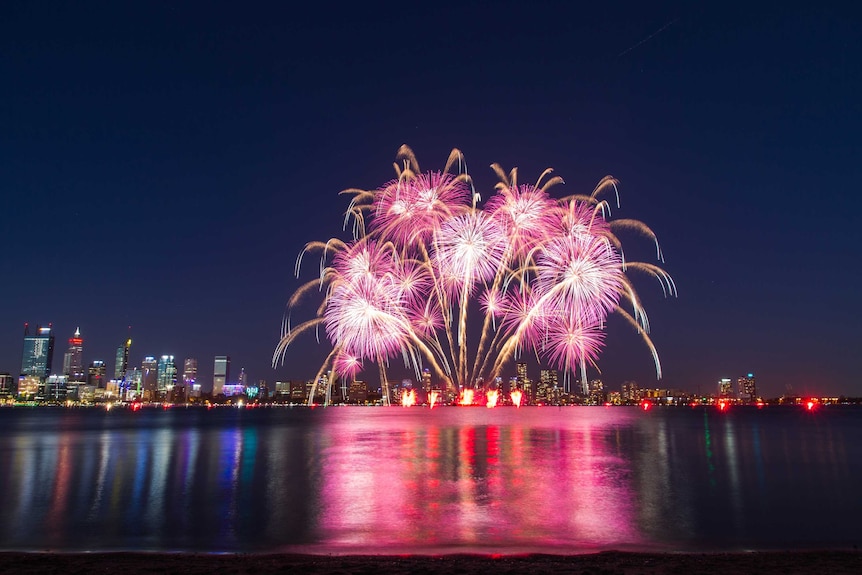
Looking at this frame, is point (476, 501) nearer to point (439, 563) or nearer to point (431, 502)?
point (431, 502)

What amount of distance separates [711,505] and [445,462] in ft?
39.7

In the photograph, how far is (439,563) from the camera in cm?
1015

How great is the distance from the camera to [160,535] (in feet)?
46.4

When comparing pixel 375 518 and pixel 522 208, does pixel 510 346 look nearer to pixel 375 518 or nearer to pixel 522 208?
pixel 522 208

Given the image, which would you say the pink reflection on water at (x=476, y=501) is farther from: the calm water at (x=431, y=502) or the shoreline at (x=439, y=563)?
the shoreline at (x=439, y=563)

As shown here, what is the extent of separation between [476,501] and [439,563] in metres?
7.31

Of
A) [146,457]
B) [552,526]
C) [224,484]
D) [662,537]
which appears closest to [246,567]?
[552,526]

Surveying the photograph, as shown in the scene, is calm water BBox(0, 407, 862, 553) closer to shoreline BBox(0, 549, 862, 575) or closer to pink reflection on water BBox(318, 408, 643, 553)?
pink reflection on water BBox(318, 408, 643, 553)

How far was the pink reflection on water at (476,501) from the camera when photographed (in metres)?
12.7

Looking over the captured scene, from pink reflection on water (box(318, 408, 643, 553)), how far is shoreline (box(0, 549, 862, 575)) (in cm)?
142

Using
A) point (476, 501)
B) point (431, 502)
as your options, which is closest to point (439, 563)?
point (431, 502)

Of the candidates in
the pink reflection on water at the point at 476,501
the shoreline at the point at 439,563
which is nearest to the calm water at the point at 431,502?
the pink reflection on water at the point at 476,501

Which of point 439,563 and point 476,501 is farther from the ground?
point 439,563

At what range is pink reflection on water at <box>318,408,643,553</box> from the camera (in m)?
12.7
